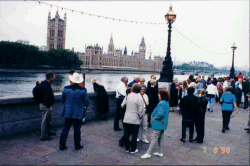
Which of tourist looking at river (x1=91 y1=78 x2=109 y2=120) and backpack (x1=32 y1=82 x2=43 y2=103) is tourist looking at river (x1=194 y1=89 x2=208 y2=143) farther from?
backpack (x1=32 y1=82 x2=43 y2=103)

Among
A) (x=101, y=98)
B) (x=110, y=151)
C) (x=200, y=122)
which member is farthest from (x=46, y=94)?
(x=200, y=122)

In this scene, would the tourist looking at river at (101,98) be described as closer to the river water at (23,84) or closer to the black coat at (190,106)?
the black coat at (190,106)

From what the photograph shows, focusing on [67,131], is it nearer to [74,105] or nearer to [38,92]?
[74,105]

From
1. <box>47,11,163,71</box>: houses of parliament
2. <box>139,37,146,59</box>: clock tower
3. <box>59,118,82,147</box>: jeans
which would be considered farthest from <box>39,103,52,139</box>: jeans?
<box>139,37,146,59</box>: clock tower

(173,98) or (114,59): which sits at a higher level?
A: (114,59)

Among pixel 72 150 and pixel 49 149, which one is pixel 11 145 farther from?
pixel 72 150

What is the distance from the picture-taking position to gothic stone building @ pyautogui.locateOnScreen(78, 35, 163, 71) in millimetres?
126688

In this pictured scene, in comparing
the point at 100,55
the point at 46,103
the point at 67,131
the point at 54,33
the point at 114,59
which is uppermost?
the point at 54,33

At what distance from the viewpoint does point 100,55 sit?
129750 millimetres

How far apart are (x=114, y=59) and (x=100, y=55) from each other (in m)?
12.0

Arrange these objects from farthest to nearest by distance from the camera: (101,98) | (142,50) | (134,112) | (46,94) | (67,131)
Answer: (142,50), (101,98), (46,94), (67,131), (134,112)

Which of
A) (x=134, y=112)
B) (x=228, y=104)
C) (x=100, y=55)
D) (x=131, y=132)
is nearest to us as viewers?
(x=134, y=112)

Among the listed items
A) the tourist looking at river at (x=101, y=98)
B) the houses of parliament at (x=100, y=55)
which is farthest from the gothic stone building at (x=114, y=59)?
the tourist looking at river at (x=101, y=98)

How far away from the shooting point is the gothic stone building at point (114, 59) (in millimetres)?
126688
